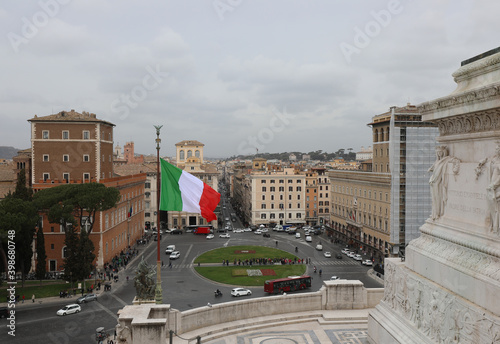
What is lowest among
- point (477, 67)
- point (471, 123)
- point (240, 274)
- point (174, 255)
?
point (240, 274)

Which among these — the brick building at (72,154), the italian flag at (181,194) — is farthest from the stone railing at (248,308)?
the brick building at (72,154)

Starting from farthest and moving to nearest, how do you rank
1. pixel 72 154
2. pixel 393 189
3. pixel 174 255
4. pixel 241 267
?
pixel 174 255
pixel 72 154
pixel 393 189
pixel 241 267

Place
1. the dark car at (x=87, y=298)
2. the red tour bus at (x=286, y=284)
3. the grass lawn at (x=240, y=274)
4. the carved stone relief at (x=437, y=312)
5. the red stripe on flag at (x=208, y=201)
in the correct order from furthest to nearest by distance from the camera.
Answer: the grass lawn at (x=240, y=274) → the red tour bus at (x=286, y=284) → the dark car at (x=87, y=298) → the red stripe on flag at (x=208, y=201) → the carved stone relief at (x=437, y=312)

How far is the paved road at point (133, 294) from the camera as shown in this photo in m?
22.9

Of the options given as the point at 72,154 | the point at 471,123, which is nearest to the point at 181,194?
the point at 471,123

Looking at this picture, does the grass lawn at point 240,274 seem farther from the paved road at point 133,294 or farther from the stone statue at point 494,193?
the stone statue at point 494,193

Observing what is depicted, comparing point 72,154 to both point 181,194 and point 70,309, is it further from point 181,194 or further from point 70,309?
point 181,194

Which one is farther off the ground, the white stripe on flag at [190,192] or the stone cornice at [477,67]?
the stone cornice at [477,67]

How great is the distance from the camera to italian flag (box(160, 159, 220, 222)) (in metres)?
14.6

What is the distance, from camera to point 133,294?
102 feet

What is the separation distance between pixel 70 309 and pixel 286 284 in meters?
15.1

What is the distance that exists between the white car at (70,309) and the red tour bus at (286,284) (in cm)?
1299

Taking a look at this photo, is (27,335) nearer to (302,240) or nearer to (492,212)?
(492,212)

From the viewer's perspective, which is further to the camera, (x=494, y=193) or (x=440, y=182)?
(x=440, y=182)
